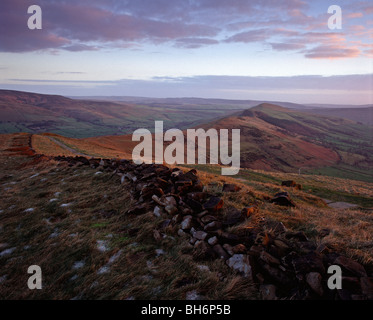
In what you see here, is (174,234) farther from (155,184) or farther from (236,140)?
(236,140)

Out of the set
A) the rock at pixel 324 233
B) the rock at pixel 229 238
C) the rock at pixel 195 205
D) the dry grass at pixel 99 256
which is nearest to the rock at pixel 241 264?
the dry grass at pixel 99 256

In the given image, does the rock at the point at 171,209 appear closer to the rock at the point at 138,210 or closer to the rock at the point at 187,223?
the rock at the point at 187,223

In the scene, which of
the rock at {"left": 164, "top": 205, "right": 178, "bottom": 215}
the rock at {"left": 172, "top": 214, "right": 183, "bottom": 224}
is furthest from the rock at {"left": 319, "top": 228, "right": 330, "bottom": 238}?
the rock at {"left": 164, "top": 205, "right": 178, "bottom": 215}

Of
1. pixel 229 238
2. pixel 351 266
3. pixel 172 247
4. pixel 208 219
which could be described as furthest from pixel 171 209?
pixel 351 266

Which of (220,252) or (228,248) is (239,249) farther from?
(220,252)

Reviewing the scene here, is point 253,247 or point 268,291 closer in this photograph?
point 268,291

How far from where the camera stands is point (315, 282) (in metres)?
3.65

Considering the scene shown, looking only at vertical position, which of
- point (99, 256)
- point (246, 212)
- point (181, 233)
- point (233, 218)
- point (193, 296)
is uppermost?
point (246, 212)

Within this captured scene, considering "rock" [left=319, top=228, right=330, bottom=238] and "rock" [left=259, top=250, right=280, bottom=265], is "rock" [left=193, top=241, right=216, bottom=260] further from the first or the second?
"rock" [left=319, top=228, right=330, bottom=238]

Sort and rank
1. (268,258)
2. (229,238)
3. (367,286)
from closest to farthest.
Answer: (367,286), (268,258), (229,238)

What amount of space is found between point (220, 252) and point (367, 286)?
2.51m

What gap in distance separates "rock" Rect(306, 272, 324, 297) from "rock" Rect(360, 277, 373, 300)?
1.95 ft

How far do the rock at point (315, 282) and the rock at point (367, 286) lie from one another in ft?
1.95

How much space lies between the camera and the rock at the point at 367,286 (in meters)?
3.36
